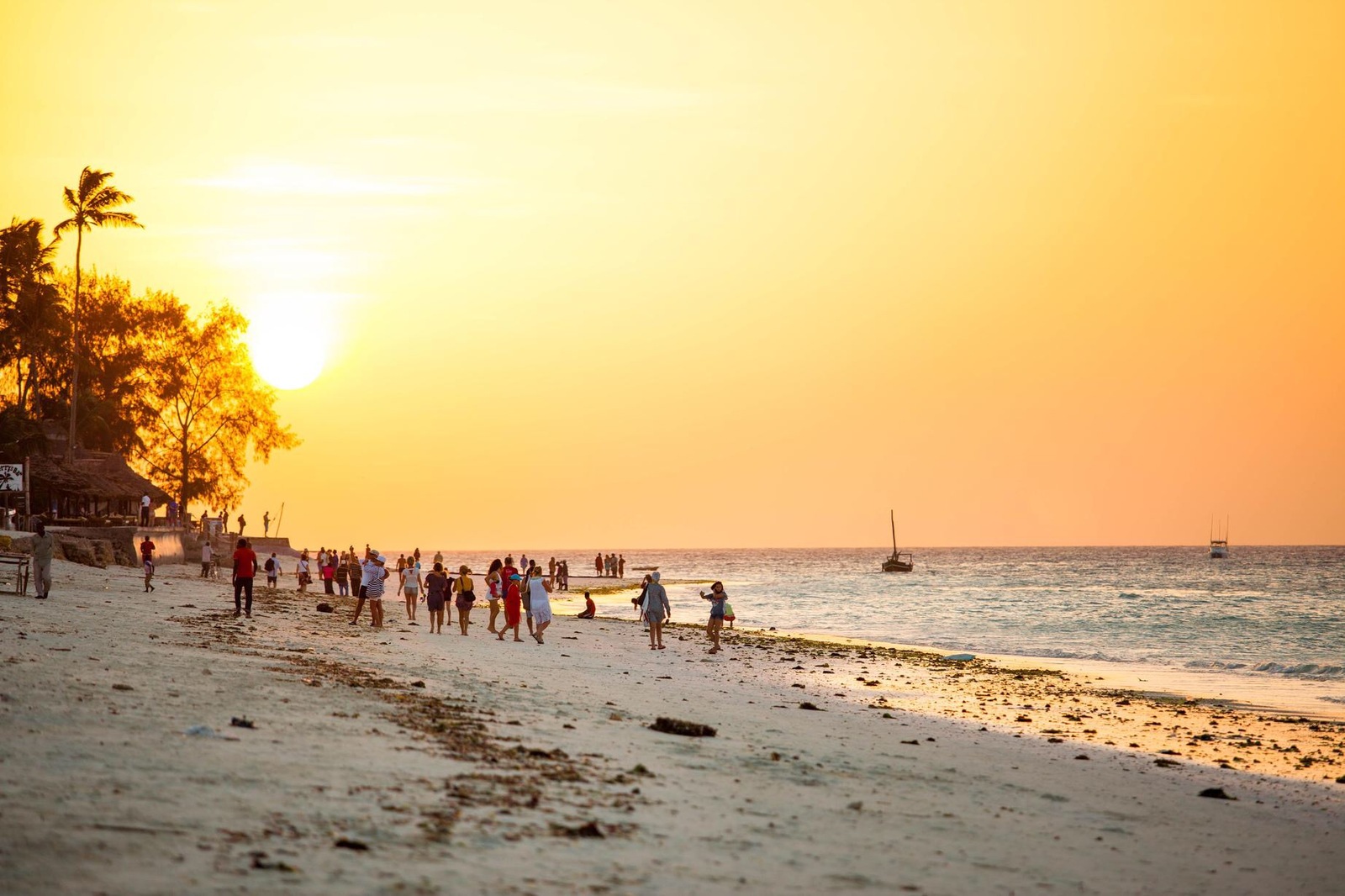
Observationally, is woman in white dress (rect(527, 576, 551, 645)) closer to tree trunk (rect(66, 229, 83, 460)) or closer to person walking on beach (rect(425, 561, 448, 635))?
person walking on beach (rect(425, 561, 448, 635))

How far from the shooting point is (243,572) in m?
27.6

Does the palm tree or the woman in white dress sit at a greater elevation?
the palm tree

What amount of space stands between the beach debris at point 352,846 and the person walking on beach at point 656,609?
74.2 ft

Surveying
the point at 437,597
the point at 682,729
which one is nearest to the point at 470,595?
the point at 437,597

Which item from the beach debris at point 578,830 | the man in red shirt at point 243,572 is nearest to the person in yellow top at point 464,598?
the man in red shirt at point 243,572

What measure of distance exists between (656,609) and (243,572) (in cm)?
1091

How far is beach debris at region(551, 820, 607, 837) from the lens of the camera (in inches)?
352

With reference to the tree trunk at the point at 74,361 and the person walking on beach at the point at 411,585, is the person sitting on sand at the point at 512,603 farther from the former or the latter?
the tree trunk at the point at 74,361

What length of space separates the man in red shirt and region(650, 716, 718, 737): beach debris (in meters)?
15.7

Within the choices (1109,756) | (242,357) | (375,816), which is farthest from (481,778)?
(242,357)

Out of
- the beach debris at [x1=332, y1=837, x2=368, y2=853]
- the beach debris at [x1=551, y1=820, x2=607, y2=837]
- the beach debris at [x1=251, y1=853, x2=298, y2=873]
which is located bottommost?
the beach debris at [x1=551, y1=820, x2=607, y2=837]

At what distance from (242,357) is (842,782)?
68025mm

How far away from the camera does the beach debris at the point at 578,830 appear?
894cm

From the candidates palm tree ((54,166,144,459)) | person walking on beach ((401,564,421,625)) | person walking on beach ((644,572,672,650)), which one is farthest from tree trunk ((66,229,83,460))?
person walking on beach ((644,572,672,650))
